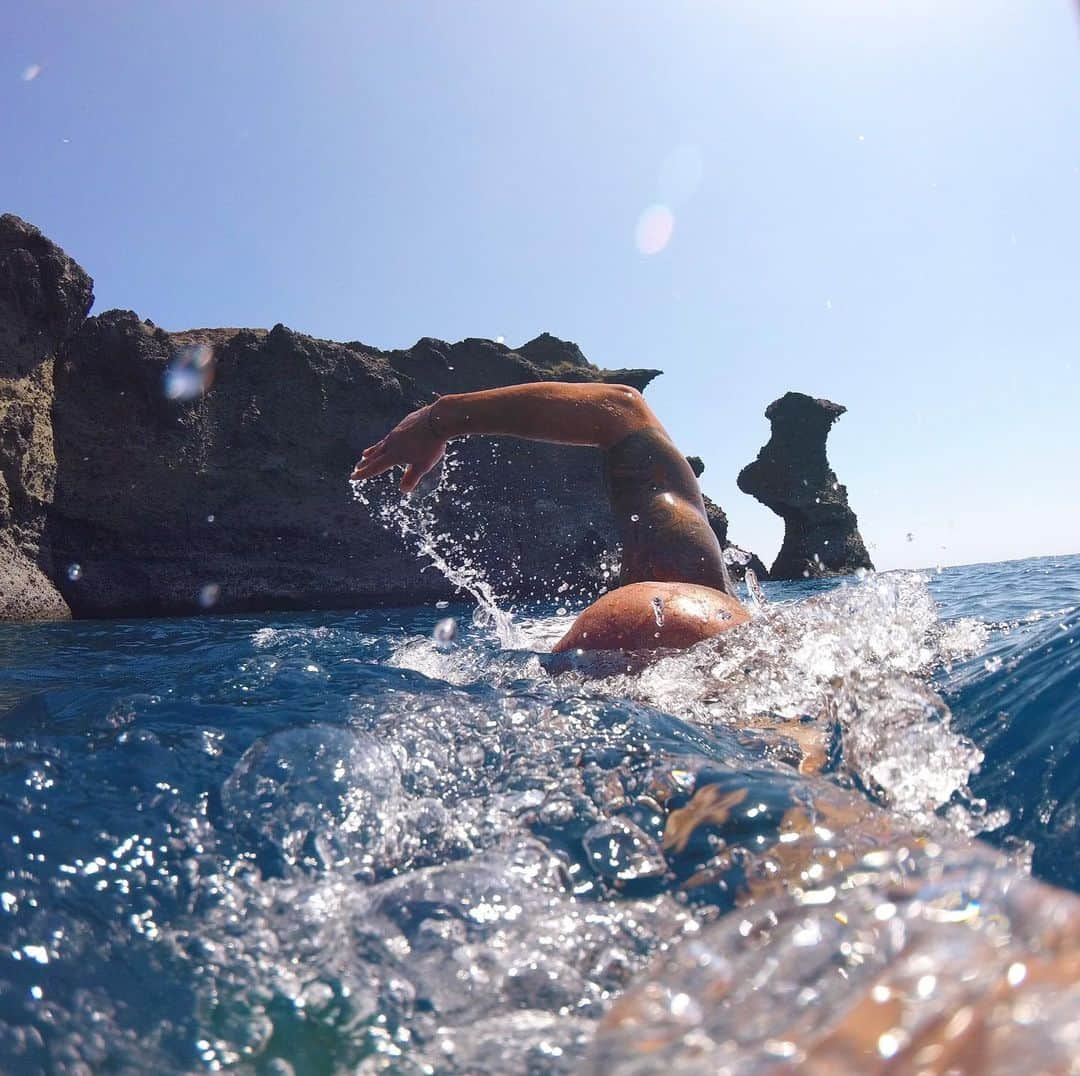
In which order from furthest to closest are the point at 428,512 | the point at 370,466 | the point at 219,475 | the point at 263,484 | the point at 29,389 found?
Answer: the point at 428,512 < the point at 263,484 < the point at 219,475 < the point at 29,389 < the point at 370,466

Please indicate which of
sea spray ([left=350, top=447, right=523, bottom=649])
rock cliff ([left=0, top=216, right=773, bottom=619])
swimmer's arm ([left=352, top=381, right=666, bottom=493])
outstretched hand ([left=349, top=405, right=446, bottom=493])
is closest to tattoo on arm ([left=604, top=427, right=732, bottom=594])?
swimmer's arm ([left=352, top=381, right=666, bottom=493])

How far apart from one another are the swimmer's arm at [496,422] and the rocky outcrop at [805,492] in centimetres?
3604

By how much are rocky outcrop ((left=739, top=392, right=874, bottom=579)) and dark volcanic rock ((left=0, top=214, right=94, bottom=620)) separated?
32383 mm

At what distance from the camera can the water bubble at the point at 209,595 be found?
20781 millimetres

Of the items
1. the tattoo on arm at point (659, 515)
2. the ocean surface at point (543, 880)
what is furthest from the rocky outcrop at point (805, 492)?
the ocean surface at point (543, 880)

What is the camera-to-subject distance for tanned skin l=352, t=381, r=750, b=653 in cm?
296

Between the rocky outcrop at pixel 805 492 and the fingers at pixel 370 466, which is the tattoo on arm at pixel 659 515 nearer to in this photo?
the fingers at pixel 370 466

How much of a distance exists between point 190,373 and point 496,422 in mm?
23343

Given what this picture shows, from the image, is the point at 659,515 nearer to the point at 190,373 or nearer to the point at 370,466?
the point at 370,466

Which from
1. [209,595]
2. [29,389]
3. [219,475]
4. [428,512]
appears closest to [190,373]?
[219,475]

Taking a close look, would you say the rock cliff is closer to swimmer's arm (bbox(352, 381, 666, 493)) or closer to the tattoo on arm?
swimmer's arm (bbox(352, 381, 666, 493))

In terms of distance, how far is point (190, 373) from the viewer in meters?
23.1

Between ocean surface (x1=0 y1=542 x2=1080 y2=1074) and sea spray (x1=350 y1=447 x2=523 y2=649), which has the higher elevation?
sea spray (x1=350 y1=447 x2=523 y2=649)

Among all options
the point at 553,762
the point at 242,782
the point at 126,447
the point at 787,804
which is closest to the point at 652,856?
the point at 787,804
